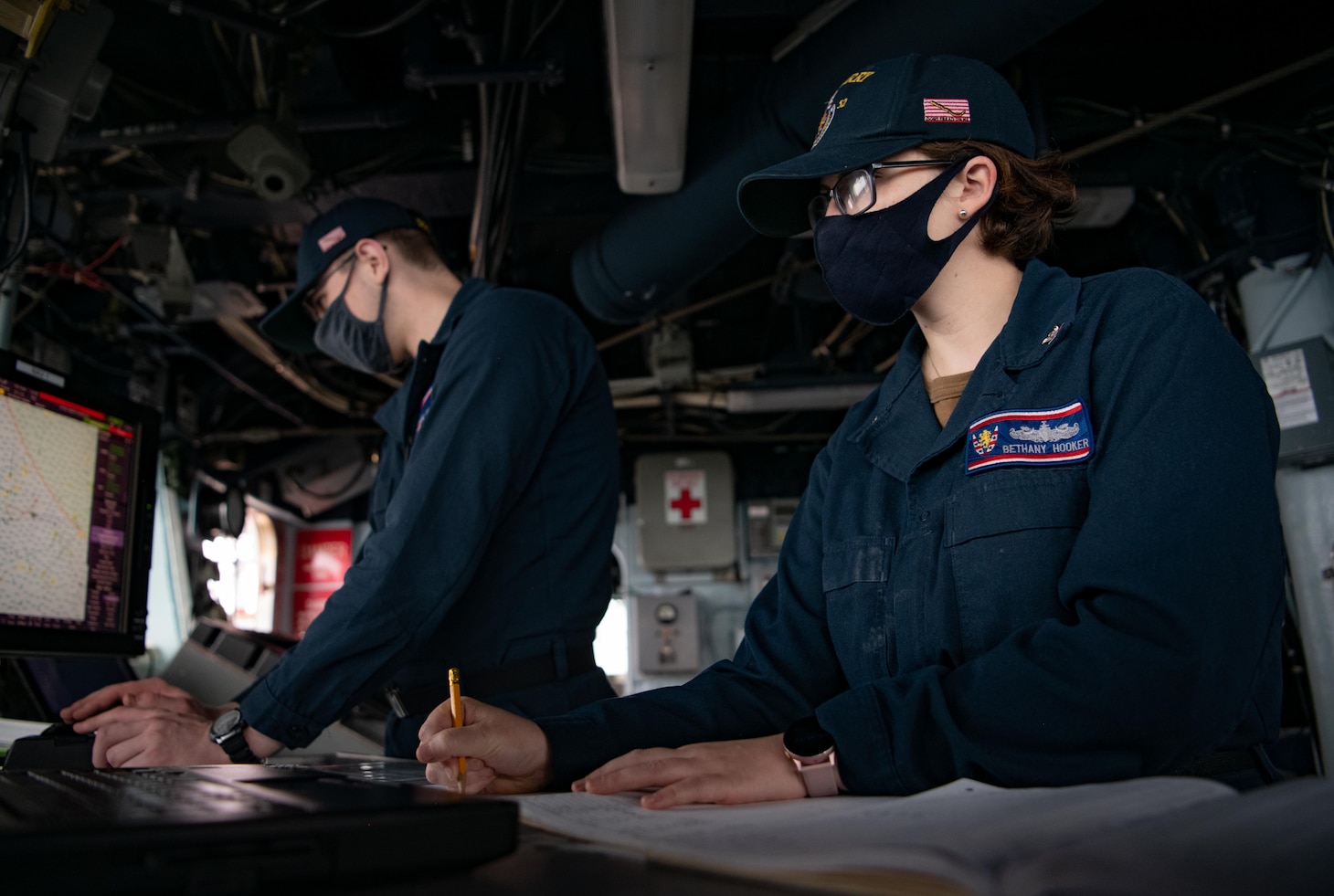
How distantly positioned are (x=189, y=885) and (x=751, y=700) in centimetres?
80

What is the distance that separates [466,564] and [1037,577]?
833mm

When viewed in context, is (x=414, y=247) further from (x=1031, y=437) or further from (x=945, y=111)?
(x=1031, y=437)

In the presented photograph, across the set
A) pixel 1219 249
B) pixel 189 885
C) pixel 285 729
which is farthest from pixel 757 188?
pixel 1219 249

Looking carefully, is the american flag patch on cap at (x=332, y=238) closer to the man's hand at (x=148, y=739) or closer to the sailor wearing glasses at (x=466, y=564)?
the sailor wearing glasses at (x=466, y=564)

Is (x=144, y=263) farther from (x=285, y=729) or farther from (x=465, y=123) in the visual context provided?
(x=285, y=729)

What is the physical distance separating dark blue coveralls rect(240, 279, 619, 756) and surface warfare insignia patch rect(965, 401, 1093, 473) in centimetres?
77

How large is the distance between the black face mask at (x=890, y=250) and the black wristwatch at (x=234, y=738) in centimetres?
108

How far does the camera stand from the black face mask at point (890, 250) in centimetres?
125

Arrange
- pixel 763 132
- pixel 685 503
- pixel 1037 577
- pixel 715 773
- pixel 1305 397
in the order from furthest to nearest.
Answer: pixel 685 503 < pixel 1305 397 < pixel 763 132 < pixel 1037 577 < pixel 715 773

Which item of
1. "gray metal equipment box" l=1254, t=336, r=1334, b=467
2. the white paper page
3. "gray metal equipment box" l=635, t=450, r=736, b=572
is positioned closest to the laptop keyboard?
the white paper page

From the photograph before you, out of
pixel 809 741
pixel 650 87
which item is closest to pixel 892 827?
pixel 809 741

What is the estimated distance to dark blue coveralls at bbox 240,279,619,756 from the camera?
1395 mm

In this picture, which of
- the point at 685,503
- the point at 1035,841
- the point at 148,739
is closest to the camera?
the point at 1035,841

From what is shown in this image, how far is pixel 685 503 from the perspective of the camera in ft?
20.8
